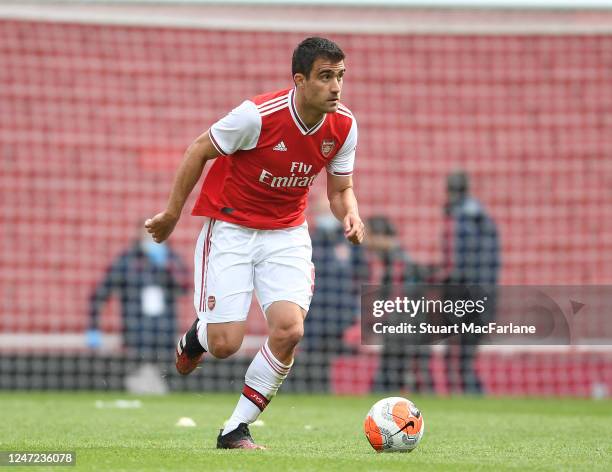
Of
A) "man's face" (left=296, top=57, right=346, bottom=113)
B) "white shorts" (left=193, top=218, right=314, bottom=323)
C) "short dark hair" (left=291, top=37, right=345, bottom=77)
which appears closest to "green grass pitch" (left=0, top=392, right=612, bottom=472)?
"white shorts" (left=193, top=218, right=314, bottom=323)

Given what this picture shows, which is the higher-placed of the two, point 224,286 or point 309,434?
point 224,286

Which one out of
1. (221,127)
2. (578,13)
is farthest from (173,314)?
(221,127)

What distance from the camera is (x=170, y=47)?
18109 mm

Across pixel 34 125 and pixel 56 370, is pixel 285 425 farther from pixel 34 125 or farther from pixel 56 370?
pixel 34 125

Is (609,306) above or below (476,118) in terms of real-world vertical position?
below

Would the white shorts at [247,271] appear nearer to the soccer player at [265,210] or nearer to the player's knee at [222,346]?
the soccer player at [265,210]

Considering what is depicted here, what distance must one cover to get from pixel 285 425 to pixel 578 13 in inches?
360

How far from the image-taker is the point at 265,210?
740cm

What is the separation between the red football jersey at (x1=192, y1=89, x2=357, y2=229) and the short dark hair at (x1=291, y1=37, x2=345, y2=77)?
190mm

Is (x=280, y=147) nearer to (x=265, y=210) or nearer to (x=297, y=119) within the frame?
(x=297, y=119)

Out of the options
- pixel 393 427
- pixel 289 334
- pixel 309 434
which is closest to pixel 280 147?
pixel 289 334

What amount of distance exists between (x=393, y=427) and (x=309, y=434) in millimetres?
1542

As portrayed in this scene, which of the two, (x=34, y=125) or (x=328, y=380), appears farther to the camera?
(x=34, y=125)

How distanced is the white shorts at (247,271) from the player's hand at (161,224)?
32cm
